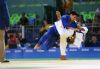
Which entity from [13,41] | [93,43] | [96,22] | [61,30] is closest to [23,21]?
[13,41]

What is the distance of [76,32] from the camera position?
407 inches

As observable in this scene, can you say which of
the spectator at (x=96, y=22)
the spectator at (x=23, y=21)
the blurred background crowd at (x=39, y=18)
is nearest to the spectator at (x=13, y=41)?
the blurred background crowd at (x=39, y=18)

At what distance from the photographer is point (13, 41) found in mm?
13289

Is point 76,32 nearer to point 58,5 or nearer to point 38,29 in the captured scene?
point 38,29

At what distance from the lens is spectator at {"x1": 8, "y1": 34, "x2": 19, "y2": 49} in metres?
13.1

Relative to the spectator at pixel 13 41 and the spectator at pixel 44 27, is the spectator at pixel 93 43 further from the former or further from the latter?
the spectator at pixel 13 41

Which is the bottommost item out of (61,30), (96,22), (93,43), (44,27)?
(93,43)

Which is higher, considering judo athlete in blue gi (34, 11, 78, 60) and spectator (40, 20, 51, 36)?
judo athlete in blue gi (34, 11, 78, 60)

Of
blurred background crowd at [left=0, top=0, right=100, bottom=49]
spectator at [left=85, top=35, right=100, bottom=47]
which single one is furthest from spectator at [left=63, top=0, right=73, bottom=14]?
spectator at [left=85, top=35, right=100, bottom=47]

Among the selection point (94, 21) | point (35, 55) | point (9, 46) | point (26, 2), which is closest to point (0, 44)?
point (35, 55)

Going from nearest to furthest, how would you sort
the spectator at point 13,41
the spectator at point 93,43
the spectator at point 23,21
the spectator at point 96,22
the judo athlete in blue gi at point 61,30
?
the judo athlete in blue gi at point 61,30
the spectator at point 93,43
the spectator at point 13,41
the spectator at point 96,22
the spectator at point 23,21

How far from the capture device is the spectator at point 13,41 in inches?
517

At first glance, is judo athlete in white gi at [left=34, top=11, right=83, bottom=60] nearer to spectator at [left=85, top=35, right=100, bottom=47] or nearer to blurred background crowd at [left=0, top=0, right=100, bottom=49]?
blurred background crowd at [left=0, top=0, right=100, bottom=49]

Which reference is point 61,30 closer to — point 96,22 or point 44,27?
point 44,27
